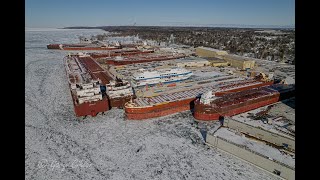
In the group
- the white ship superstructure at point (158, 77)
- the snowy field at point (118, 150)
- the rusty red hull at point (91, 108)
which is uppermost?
the white ship superstructure at point (158, 77)

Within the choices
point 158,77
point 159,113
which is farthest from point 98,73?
point 159,113

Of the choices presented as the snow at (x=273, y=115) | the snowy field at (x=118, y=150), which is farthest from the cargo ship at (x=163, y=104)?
the snow at (x=273, y=115)

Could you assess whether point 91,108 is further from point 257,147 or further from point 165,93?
point 257,147

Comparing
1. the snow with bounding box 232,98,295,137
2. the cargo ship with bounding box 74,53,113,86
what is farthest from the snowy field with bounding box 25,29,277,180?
the cargo ship with bounding box 74,53,113,86

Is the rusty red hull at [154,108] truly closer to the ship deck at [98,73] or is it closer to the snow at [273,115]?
the snow at [273,115]

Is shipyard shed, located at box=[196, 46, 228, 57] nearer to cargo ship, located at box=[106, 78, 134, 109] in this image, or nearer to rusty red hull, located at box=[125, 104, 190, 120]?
rusty red hull, located at box=[125, 104, 190, 120]

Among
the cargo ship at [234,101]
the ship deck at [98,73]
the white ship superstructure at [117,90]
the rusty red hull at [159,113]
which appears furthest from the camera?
the ship deck at [98,73]
